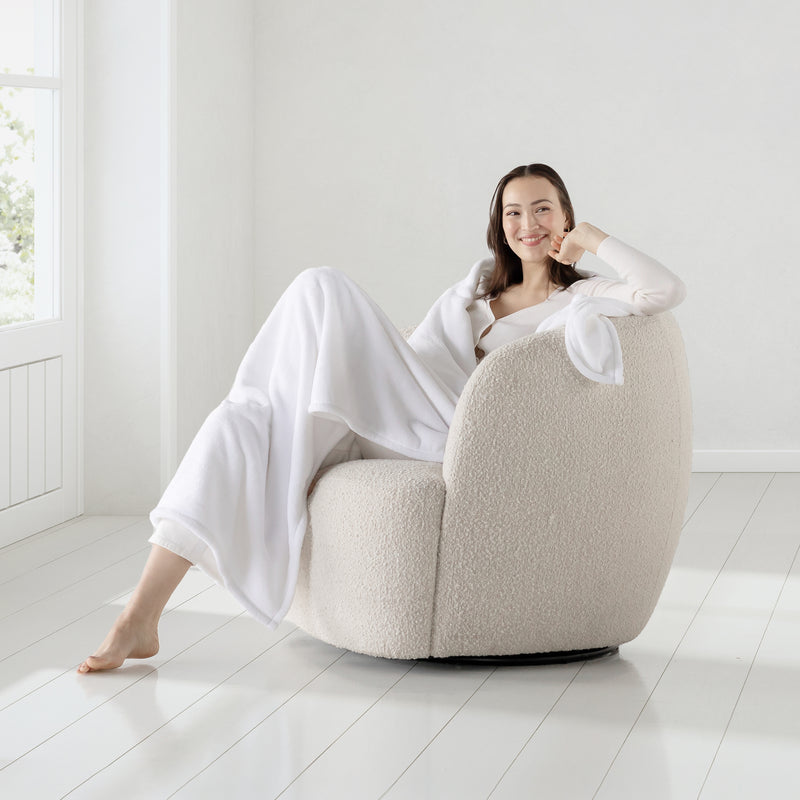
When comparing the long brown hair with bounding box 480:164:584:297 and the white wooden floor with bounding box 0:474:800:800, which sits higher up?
the long brown hair with bounding box 480:164:584:297

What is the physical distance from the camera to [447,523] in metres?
2.25

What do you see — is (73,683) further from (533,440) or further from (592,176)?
(592,176)

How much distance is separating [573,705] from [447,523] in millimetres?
395

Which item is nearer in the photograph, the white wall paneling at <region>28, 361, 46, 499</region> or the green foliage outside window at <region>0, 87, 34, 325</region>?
the green foliage outside window at <region>0, 87, 34, 325</region>

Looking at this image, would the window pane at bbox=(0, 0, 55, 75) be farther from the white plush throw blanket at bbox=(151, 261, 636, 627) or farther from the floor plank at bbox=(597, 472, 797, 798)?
the floor plank at bbox=(597, 472, 797, 798)

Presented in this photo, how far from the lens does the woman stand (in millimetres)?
2373

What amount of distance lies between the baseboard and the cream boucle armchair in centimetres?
241

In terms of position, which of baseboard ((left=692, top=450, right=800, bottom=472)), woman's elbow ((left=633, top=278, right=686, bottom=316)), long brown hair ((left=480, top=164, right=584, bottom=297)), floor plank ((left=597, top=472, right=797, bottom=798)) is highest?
long brown hair ((left=480, top=164, right=584, bottom=297))

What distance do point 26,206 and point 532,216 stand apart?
1629 mm

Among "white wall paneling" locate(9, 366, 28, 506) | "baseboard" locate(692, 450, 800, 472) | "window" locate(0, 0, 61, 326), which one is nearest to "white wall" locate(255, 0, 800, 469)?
"baseboard" locate(692, 450, 800, 472)

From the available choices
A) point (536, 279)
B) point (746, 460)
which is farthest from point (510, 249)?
point (746, 460)

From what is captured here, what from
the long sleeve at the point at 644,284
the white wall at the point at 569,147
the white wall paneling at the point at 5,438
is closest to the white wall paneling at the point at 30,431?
the white wall paneling at the point at 5,438

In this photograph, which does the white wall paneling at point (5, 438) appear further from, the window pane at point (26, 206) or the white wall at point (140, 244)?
the white wall at point (140, 244)

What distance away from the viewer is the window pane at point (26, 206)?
3.51 meters
